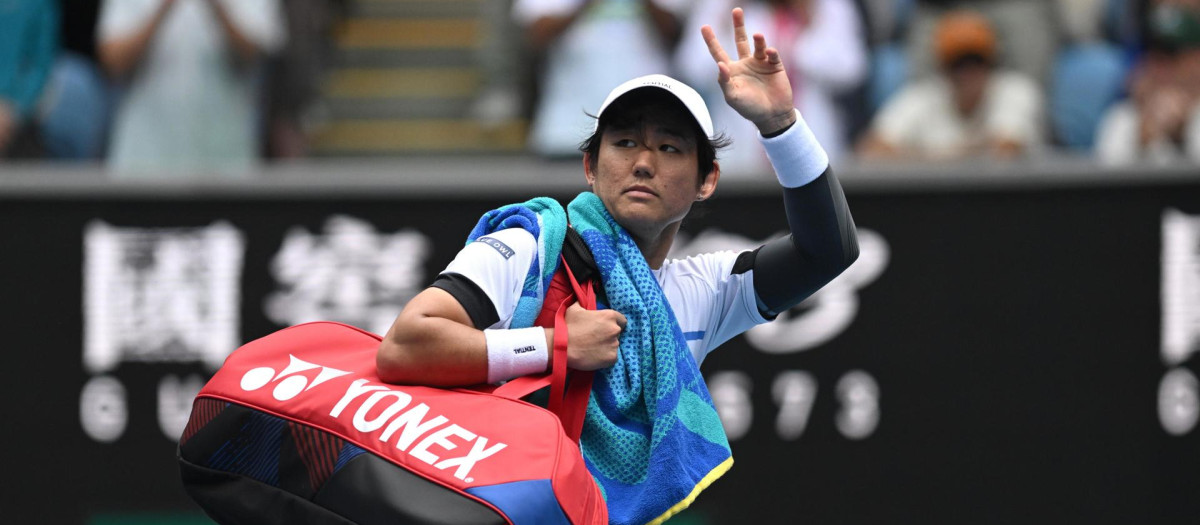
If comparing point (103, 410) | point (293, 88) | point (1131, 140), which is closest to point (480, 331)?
point (103, 410)

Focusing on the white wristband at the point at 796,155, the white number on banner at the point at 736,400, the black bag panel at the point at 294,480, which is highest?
the white wristband at the point at 796,155

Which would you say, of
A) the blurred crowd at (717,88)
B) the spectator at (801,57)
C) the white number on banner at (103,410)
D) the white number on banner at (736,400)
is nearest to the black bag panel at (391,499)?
the white number on banner at (736,400)

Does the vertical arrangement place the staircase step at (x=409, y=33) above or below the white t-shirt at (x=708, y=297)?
above

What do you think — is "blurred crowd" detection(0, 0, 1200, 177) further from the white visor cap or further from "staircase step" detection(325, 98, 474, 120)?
the white visor cap

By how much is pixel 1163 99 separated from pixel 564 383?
449cm

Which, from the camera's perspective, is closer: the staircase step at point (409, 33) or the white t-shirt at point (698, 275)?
the white t-shirt at point (698, 275)

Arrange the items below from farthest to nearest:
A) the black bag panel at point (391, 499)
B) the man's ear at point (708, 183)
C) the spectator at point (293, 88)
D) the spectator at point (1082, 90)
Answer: the spectator at point (293, 88), the spectator at point (1082, 90), the man's ear at point (708, 183), the black bag panel at point (391, 499)

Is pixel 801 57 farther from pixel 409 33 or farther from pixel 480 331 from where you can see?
pixel 480 331

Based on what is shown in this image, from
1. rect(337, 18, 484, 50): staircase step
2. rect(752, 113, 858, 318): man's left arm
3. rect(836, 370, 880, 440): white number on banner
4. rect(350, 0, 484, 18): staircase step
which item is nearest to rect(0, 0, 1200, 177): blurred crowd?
rect(836, 370, 880, 440): white number on banner

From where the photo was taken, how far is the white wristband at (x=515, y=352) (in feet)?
9.29

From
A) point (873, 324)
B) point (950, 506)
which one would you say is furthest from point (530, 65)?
point (950, 506)

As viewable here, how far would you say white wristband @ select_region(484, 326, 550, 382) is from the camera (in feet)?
9.29

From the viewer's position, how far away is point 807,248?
3199 mm

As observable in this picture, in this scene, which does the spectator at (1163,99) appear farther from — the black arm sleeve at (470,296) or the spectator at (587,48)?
the black arm sleeve at (470,296)
